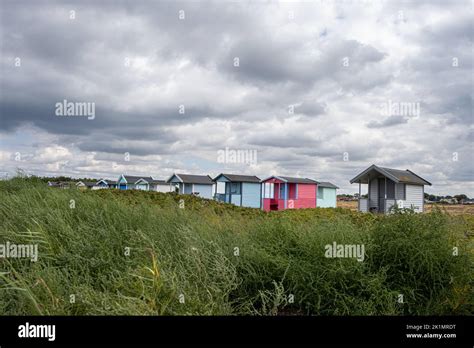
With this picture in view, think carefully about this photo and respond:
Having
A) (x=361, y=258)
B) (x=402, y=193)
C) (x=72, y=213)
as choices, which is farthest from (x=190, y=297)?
(x=402, y=193)

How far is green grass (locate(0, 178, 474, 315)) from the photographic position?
4.25 metres

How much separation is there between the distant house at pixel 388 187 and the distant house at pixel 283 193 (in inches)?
133

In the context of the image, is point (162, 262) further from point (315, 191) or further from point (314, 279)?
point (315, 191)

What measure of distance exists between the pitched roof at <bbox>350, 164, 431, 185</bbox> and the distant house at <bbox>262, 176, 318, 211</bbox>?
339 cm

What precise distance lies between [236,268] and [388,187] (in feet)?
61.0

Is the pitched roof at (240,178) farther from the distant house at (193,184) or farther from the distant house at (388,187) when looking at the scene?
A: the distant house at (388,187)

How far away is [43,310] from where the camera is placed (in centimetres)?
392

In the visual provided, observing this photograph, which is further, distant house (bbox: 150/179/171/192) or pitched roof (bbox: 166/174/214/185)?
distant house (bbox: 150/179/171/192)

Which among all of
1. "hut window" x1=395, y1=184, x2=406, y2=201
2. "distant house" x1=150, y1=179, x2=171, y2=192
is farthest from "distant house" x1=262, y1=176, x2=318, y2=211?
"distant house" x1=150, y1=179, x2=171, y2=192

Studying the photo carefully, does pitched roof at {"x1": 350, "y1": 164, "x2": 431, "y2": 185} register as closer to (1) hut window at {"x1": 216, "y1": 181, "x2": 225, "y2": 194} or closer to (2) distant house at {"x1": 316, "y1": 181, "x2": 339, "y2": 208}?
(2) distant house at {"x1": 316, "y1": 181, "x2": 339, "y2": 208}

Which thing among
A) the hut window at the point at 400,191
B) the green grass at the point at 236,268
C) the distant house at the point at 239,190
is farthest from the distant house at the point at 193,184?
the green grass at the point at 236,268

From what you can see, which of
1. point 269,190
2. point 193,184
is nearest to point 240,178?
point 269,190

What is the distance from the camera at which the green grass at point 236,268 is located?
425 centimetres

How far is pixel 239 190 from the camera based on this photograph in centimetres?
2541
